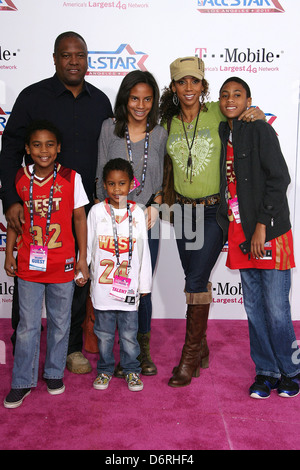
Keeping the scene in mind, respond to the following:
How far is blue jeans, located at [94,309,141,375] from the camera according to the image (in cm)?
269

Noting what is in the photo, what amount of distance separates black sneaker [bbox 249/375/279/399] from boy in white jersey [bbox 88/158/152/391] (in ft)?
2.09

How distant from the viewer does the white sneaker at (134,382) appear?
2699 millimetres

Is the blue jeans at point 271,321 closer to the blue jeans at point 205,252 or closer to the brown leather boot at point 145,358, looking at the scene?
the blue jeans at point 205,252

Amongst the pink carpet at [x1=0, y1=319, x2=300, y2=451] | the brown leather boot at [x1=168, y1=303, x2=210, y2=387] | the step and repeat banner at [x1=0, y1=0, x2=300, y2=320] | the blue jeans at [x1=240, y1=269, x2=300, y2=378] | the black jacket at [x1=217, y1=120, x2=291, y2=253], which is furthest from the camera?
the step and repeat banner at [x1=0, y1=0, x2=300, y2=320]

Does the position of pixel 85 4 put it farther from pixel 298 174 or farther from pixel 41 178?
pixel 298 174

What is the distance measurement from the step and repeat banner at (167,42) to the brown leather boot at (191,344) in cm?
177

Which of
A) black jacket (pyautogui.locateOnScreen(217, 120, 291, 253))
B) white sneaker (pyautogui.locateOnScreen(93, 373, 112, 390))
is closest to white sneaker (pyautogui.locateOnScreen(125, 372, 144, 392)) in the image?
white sneaker (pyautogui.locateOnScreen(93, 373, 112, 390))

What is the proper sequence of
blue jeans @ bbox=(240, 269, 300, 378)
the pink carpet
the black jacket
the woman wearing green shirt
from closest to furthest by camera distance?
the pink carpet → the black jacket → blue jeans @ bbox=(240, 269, 300, 378) → the woman wearing green shirt

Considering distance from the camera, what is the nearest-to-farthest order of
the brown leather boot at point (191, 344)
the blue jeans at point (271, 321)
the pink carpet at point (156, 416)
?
the pink carpet at point (156, 416) → the blue jeans at point (271, 321) → the brown leather boot at point (191, 344)

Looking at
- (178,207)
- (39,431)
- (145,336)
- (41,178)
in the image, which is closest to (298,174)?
(178,207)

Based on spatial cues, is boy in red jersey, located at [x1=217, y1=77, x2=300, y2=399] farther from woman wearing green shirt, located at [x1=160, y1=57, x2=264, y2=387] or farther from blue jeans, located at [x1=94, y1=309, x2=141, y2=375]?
blue jeans, located at [x1=94, y1=309, x2=141, y2=375]

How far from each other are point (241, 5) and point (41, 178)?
2.32 m

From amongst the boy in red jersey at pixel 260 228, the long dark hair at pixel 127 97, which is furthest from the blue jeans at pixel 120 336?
the long dark hair at pixel 127 97

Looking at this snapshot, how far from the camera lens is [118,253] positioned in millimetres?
2596
